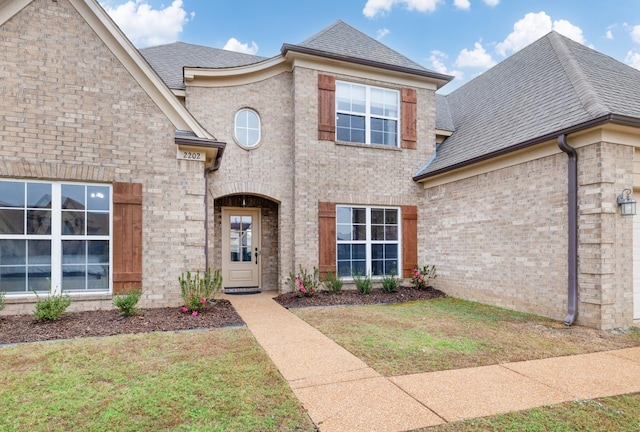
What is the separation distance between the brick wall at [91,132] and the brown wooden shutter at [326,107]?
3.53 meters

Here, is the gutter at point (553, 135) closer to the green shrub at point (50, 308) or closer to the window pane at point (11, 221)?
the green shrub at point (50, 308)

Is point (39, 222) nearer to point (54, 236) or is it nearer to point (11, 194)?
point (54, 236)

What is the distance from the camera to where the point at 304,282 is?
9.17 meters

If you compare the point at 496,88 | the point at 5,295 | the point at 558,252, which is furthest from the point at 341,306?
the point at 496,88

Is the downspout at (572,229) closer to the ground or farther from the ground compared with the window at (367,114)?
closer to the ground

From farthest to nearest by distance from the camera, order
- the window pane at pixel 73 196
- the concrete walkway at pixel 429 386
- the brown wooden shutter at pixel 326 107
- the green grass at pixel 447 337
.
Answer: the brown wooden shutter at pixel 326 107
the window pane at pixel 73 196
the green grass at pixel 447 337
the concrete walkway at pixel 429 386

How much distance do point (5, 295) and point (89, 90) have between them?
150 inches

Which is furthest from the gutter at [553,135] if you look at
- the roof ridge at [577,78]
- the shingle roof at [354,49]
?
the shingle roof at [354,49]

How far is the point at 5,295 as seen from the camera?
6305 millimetres

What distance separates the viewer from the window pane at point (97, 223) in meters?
6.84

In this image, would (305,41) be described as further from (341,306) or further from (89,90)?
(341,306)

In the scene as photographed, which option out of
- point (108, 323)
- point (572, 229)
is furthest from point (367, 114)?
point (108, 323)

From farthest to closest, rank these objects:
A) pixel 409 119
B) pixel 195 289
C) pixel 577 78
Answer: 1. pixel 409 119
2. pixel 577 78
3. pixel 195 289

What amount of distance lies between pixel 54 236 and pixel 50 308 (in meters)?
1.31
